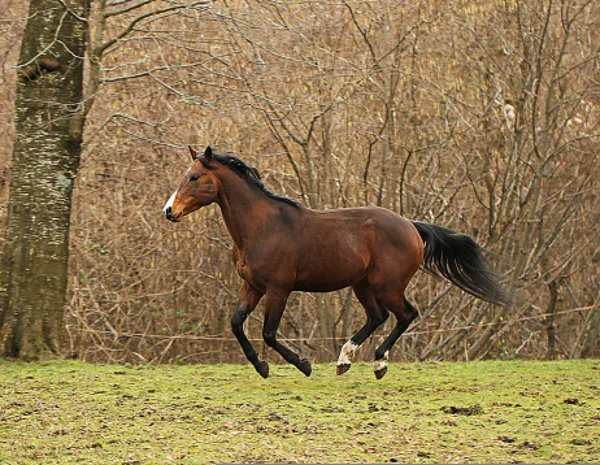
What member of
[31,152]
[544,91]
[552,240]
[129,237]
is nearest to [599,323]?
[552,240]

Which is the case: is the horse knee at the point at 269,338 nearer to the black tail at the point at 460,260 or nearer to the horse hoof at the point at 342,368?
the horse hoof at the point at 342,368

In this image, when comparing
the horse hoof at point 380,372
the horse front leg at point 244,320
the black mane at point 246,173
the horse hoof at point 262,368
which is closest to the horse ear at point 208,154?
the black mane at point 246,173

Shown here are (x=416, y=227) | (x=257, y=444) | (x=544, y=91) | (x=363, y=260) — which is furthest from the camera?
(x=544, y=91)

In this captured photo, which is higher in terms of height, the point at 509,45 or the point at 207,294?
the point at 509,45

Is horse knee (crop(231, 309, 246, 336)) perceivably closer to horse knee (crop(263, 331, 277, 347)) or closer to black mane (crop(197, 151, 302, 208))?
horse knee (crop(263, 331, 277, 347))

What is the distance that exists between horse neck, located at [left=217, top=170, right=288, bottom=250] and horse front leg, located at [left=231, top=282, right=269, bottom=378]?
440 millimetres

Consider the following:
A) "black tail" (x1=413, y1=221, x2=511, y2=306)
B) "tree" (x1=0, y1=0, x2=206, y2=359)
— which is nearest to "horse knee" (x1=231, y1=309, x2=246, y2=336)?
"black tail" (x1=413, y1=221, x2=511, y2=306)

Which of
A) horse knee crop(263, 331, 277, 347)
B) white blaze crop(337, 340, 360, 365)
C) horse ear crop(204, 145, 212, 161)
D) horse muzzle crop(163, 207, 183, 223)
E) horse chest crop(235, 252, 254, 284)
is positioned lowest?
white blaze crop(337, 340, 360, 365)

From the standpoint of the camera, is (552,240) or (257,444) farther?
(552,240)

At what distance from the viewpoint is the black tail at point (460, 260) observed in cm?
862

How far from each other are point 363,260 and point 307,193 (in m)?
4.08

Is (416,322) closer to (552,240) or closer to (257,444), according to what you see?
(552,240)

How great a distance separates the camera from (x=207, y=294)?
12.5 metres

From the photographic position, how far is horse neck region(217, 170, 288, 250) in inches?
305
